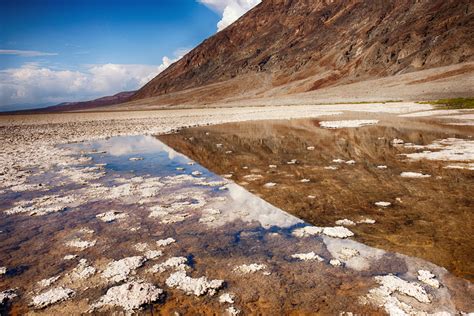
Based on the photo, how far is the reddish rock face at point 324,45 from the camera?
319 ft

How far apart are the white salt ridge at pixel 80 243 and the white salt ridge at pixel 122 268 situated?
37.7 inches

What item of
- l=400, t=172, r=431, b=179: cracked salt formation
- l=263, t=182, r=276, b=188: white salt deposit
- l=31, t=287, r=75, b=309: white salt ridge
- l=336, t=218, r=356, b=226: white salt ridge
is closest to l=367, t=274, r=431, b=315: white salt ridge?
l=336, t=218, r=356, b=226: white salt ridge

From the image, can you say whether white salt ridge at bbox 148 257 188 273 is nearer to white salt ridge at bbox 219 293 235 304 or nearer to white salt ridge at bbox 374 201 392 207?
white salt ridge at bbox 219 293 235 304

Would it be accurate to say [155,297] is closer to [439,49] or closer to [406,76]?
[406,76]

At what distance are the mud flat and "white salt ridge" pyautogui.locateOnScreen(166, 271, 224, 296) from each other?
0.02m

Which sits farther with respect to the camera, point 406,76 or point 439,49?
point 439,49

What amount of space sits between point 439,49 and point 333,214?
350 ft

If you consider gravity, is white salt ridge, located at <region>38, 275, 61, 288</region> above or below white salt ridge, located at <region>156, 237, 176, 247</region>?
above

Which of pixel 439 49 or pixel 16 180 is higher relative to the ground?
pixel 439 49

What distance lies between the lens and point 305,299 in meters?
4.05

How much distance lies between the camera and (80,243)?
236 inches

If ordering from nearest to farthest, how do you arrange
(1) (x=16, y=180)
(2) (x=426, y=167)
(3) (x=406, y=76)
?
(2) (x=426, y=167) → (1) (x=16, y=180) → (3) (x=406, y=76)

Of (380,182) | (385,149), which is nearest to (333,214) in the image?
(380,182)

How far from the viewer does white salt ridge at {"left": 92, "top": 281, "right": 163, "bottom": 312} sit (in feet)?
13.5
